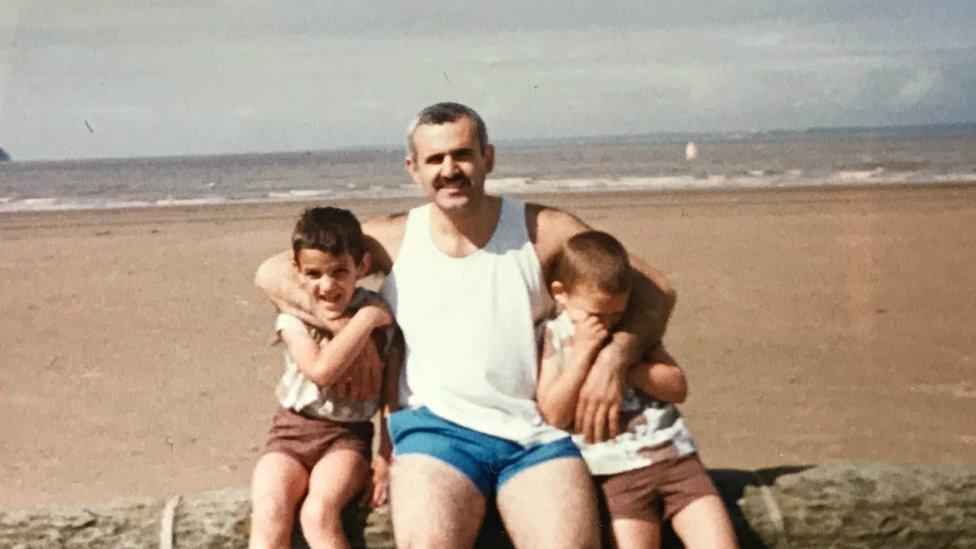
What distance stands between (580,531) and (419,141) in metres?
1.33

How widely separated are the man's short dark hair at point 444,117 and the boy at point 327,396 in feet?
1.18

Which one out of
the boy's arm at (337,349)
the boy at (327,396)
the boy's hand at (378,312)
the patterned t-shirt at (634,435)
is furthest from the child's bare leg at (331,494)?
the patterned t-shirt at (634,435)

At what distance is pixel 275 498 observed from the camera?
11.0 feet

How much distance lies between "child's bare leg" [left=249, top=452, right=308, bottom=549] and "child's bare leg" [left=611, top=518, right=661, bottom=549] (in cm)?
98

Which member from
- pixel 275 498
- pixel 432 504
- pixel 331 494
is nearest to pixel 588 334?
pixel 432 504

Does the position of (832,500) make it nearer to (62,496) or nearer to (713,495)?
(713,495)

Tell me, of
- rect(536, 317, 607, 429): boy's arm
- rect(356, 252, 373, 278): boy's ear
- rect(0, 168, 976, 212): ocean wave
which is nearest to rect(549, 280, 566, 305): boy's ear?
rect(536, 317, 607, 429): boy's arm

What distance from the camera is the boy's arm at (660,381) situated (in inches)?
137

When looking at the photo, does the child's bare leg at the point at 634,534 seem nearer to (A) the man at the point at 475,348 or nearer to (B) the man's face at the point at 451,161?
(A) the man at the point at 475,348

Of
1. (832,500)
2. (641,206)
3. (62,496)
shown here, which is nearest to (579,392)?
(832,500)

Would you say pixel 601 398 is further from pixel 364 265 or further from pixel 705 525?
pixel 364 265

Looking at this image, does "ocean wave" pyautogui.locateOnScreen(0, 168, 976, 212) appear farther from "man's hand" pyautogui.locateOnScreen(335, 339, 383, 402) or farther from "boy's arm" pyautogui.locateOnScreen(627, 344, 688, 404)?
"man's hand" pyautogui.locateOnScreen(335, 339, 383, 402)

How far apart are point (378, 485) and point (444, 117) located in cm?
120

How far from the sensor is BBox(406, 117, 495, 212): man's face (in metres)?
3.52
